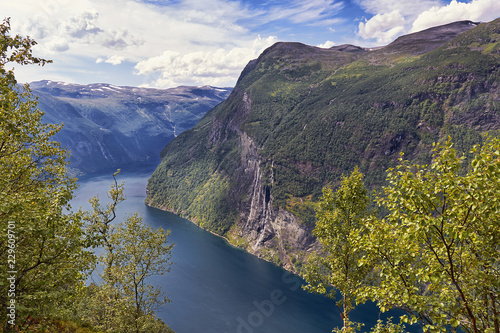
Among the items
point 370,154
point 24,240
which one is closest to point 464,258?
point 24,240

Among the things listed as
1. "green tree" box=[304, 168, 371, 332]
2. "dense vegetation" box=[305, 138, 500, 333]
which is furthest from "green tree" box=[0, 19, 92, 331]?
"green tree" box=[304, 168, 371, 332]

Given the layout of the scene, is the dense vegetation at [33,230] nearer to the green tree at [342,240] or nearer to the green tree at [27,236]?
the green tree at [27,236]

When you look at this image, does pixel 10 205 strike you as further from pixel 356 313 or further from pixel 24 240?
pixel 356 313

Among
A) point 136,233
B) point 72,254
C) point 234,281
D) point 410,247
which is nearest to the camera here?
point 410,247

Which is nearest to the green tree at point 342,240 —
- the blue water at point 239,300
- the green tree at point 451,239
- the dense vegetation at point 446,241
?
the dense vegetation at point 446,241

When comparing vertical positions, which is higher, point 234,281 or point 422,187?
point 422,187

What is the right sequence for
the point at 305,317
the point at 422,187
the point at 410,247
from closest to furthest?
the point at 422,187 < the point at 410,247 < the point at 305,317
